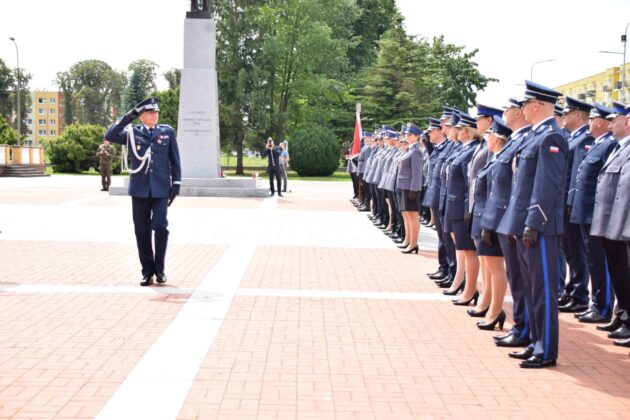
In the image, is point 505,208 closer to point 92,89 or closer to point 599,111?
point 599,111

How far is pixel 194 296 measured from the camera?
805 cm

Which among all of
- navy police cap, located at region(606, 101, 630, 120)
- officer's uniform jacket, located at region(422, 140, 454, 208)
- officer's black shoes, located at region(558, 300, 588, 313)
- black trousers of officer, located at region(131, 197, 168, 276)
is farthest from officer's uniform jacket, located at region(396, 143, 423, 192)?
navy police cap, located at region(606, 101, 630, 120)

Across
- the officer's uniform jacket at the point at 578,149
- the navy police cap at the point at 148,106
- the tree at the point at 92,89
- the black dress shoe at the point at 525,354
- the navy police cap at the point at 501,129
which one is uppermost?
the tree at the point at 92,89

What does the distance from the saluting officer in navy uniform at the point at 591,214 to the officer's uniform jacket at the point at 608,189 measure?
0.66m

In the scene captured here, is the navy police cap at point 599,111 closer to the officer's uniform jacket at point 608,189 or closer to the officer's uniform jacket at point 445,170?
the officer's uniform jacket at point 608,189

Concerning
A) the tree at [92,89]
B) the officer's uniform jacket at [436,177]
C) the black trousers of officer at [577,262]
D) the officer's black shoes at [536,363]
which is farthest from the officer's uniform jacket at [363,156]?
the tree at [92,89]

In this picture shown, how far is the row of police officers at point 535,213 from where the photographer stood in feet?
18.6

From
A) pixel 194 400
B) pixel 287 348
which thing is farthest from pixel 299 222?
pixel 194 400

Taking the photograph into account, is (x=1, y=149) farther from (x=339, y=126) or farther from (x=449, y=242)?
(x=449, y=242)

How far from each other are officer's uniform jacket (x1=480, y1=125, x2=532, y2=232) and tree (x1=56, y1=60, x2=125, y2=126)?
347 ft

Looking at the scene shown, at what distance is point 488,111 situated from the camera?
7309 mm

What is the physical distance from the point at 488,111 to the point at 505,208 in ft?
4.95

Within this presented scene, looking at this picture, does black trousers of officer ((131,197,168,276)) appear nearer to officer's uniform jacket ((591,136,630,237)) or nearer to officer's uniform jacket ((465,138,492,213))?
officer's uniform jacket ((465,138,492,213))

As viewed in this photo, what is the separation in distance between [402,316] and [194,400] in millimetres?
3091
